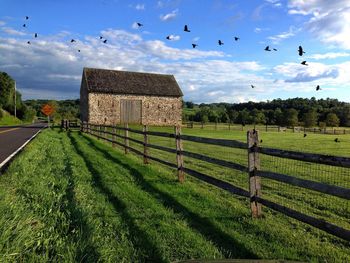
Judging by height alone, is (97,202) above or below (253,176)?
below

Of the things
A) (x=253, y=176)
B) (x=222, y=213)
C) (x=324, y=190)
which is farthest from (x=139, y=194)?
(x=324, y=190)

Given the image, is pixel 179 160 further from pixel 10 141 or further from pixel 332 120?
pixel 332 120

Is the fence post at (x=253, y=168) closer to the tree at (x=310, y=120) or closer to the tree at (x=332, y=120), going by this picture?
the tree at (x=310, y=120)

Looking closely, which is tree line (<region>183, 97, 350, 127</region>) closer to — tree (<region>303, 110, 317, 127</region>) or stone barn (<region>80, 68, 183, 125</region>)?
tree (<region>303, 110, 317, 127</region>)

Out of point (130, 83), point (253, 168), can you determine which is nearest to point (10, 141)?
point (253, 168)

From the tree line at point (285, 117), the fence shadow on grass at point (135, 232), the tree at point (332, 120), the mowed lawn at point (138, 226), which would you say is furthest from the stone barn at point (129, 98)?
the tree at point (332, 120)

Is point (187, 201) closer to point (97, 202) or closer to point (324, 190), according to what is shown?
point (97, 202)

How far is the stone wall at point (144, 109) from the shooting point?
48.8 meters

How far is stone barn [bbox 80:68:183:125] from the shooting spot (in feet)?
161

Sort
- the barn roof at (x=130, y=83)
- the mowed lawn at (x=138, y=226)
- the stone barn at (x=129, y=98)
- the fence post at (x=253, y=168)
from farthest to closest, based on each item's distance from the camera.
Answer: the barn roof at (x=130, y=83) → the stone barn at (x=129, y=98) → the fence post at (x=253, y=168) → the mowed lawn at (x=138, y=226)

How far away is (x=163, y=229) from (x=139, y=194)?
2397 mm

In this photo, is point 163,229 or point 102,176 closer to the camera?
point 163,229

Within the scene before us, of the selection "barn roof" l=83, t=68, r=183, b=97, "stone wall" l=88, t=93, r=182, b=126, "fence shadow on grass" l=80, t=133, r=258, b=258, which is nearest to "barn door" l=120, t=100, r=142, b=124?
"stone wall" l=88, t=93, r=182, b=126

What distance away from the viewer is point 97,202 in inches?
291
